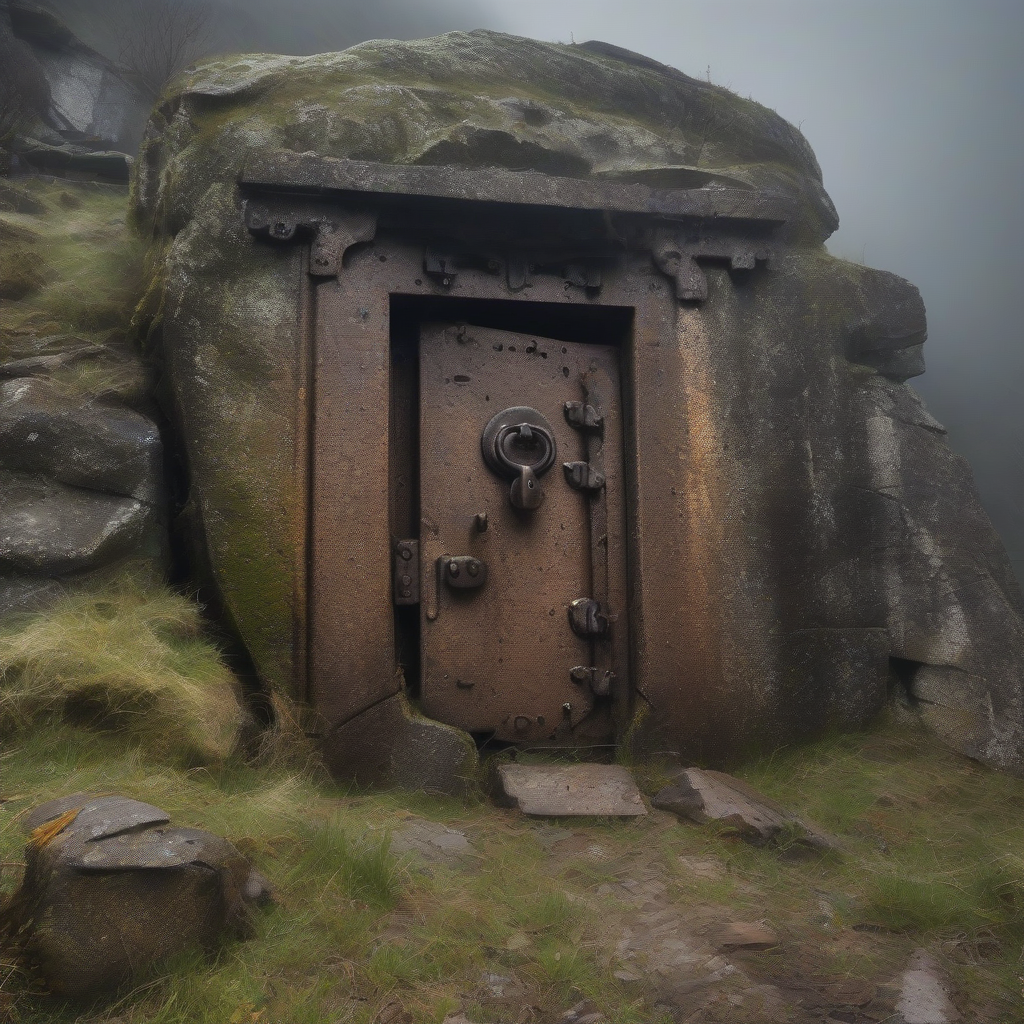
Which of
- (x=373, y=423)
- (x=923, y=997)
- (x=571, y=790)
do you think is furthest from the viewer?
(x=373, y=423)

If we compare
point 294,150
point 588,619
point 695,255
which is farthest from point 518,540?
point 294,150

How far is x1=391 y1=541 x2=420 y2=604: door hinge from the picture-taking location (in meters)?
3.98

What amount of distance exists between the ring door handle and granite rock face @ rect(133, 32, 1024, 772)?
572mm

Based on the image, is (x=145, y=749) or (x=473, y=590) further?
(x=473, y=590)

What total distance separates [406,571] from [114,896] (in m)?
2.17

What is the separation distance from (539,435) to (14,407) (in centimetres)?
216

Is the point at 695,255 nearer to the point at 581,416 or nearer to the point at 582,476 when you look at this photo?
the point at 581,416

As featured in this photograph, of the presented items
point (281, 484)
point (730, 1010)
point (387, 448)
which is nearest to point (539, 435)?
point (387, 448)

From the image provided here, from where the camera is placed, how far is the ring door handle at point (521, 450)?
13.5 feet

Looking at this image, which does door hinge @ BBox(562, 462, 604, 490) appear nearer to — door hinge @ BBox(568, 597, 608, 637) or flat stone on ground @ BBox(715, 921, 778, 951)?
door hinge @ BBox(568, 597, 608, 637)

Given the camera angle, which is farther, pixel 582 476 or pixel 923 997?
pixel 582 476

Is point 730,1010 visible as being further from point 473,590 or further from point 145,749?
point 473,590

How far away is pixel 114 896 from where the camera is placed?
1.94m

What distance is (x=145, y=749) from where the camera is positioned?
9.72ft
